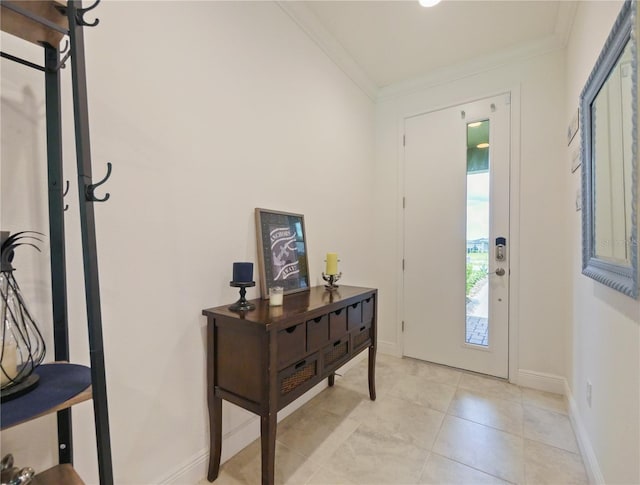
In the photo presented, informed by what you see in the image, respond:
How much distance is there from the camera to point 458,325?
9.30ft

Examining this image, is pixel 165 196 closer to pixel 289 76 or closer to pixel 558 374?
pixel 289 76

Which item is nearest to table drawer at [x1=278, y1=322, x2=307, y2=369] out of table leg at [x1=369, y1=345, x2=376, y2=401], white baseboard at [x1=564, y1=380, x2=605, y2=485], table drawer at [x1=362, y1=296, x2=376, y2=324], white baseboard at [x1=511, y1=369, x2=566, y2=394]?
table drawer at [x1=362, y1=296, x2=376, y2=324]

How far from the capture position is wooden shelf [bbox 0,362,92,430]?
65cm

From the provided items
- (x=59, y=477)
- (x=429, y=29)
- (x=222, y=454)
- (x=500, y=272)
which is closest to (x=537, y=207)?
(x=500, y=272)

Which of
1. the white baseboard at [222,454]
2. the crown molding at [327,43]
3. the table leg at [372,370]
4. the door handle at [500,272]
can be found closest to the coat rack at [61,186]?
the white baseboard at [222,454]

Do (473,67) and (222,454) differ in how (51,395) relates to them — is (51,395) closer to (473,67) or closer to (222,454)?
(222,454)

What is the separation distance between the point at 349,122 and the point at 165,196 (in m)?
1.98

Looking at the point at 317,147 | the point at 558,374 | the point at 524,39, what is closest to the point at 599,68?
the point at 524,39

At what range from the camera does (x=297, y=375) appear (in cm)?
151

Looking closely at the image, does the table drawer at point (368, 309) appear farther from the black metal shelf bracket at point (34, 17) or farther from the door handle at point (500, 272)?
the black metal shelf bracket at point (34, 17)

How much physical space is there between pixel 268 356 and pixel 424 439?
1227 millimetres

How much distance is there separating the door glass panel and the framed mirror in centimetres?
106

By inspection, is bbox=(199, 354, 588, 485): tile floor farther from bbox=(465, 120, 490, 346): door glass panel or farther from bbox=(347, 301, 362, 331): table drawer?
bbox=(347, 301, 362, 331): table drawer

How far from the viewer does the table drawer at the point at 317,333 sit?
5.19 feet
